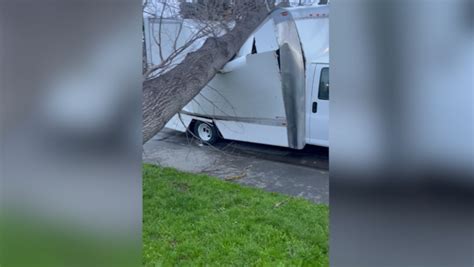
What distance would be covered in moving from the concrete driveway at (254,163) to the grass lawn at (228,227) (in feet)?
1.84

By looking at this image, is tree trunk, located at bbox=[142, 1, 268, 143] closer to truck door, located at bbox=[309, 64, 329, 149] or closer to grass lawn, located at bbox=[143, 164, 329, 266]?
grass lawn, located at bbox=[143, 164, 329, 266]

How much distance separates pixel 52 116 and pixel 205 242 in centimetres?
250

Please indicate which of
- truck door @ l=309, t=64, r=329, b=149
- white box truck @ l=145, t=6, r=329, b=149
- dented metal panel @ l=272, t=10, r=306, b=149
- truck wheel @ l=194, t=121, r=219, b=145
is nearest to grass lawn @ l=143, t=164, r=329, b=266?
white box truck @ l=145, t=6, r=329, b=149

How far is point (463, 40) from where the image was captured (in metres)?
0.99

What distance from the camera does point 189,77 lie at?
5016 mm

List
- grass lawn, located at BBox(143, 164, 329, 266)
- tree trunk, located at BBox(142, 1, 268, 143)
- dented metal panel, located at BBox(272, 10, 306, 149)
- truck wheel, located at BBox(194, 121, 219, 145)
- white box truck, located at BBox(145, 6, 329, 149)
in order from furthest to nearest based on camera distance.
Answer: truck wheel, located at BBox(194, 121, 219, 145) → white box truck, located at BBox(145, 6, 329, 149) → dented metal panel, located at BBox(272, 10, 306, 149) → tree trunk, located at BBox(142, 1, 268, 143) → grass lawn, located at BBox(143, 164, 329, 266)

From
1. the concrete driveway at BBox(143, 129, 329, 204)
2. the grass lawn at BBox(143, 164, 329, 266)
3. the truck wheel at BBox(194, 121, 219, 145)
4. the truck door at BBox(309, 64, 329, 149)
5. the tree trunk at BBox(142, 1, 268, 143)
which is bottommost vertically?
the concrete driveway at BBox(143, 129, 329, 204)

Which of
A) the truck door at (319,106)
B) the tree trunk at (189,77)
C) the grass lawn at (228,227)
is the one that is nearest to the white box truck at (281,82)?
the truck door at (319,106)

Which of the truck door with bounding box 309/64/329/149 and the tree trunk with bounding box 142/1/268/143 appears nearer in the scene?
the tree trunk with bounding box 142/1/268/143

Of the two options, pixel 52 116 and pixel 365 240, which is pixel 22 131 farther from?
pixel 365 240

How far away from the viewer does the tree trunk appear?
4.46m

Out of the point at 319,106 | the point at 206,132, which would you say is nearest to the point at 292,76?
the point at 319,106

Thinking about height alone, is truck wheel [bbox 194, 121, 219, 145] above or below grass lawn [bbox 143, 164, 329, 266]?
below

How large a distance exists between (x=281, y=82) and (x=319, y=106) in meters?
→ 0.72
